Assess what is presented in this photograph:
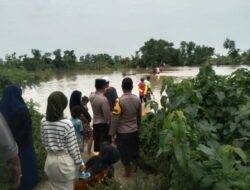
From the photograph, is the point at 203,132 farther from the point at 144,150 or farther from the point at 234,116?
the point at 144,150

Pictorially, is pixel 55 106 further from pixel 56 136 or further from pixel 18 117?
pixel 18 117

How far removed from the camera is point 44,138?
4.16 m

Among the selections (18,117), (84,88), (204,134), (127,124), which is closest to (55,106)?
(18,117)

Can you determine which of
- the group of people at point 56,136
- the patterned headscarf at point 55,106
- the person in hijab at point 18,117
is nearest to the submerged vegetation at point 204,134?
the group of people at point 56,136

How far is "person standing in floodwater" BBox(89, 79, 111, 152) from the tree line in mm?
65033

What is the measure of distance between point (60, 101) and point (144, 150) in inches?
102

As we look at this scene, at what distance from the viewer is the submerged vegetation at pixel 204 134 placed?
88.0 inches

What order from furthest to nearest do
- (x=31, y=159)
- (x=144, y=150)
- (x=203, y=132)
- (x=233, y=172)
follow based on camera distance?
(x=144, y=150)
(x=31, y=159)
(x=203, y=132)
(x=233, y=172)

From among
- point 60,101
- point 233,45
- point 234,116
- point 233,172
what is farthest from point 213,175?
point 233,45

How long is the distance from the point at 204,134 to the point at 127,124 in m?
2.77

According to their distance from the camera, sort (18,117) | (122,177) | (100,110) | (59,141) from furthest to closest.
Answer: (100,110)
(122,177)
(18,117)
(59,141)

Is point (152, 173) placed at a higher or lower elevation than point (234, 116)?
lower

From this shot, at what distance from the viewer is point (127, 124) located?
5.79 meters

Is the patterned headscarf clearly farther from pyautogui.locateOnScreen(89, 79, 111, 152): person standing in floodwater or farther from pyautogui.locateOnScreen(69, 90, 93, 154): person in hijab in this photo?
pyautogui.locateOnScreen(69, 90, 93, 154): person in hijab
